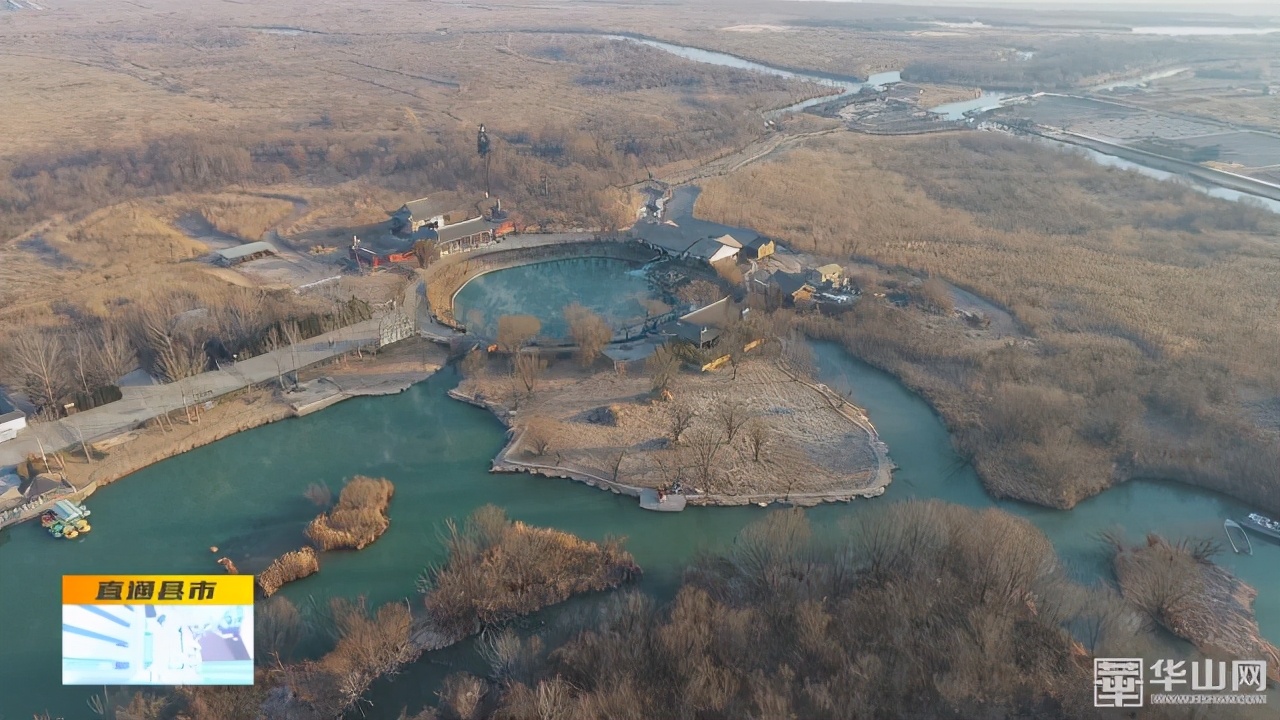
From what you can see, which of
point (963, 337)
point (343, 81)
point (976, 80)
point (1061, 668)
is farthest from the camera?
point (976, 80)

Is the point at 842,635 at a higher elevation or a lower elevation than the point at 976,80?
lower

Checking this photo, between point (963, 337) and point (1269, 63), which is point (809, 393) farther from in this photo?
point (1269, 63)

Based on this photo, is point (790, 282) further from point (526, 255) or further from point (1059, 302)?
point (526, 255)

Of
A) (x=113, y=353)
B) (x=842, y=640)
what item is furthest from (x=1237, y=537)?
(x=113, y=353)

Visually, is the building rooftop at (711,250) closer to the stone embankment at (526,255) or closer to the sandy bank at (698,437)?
the stone embankment at (526,255)

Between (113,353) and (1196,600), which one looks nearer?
(1196,600)

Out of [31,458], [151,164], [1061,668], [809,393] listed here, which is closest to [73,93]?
[151,164]

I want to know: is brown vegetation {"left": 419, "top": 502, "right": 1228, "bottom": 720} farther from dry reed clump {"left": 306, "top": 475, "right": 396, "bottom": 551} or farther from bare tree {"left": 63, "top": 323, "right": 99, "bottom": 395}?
bare tree {"left": 63, "top": 323, "right": 99, "bottom": 395}
